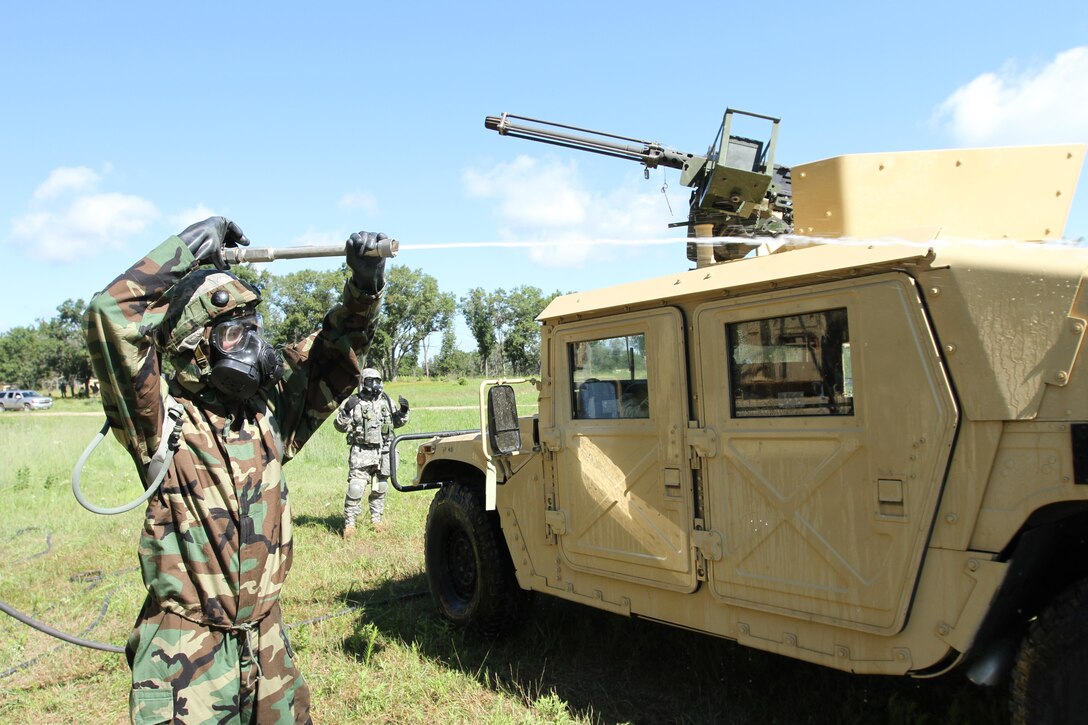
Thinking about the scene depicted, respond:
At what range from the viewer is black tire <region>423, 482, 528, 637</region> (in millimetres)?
5086

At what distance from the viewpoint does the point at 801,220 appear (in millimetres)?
3861

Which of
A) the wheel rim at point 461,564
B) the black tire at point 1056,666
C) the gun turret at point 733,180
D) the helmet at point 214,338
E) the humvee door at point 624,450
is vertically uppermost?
the gun turret at point 733,180

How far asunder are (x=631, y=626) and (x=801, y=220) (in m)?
2.86

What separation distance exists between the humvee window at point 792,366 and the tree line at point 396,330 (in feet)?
127

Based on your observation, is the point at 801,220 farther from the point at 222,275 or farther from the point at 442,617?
the point at 442,617

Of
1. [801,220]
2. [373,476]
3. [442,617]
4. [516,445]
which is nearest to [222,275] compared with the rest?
[516,445]

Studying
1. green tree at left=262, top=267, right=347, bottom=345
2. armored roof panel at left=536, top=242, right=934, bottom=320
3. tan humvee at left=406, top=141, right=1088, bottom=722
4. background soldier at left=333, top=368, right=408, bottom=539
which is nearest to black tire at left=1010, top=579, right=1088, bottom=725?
tan humvee at left=406, top=141, right=1088, bottom=722

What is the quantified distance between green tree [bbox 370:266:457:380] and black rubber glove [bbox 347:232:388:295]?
52246 millimetres

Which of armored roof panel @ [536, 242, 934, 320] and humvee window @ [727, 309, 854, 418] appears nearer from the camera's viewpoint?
armored roof panel @ [536, 242, 934, 320]

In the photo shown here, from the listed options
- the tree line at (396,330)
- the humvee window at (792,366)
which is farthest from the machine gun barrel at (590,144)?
the tree line at (396,330)

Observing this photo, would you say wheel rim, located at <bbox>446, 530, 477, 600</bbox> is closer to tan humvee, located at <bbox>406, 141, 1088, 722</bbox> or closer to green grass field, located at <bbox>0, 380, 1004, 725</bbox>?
green grass field, located at <bbox>0, 380, 1004, 725</bbox>

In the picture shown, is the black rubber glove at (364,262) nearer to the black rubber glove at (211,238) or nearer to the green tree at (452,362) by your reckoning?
the black rubber glove at (211,238)

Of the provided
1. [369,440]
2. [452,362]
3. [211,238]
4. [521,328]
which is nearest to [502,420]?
[211,238]

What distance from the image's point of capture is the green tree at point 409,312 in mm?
57600
